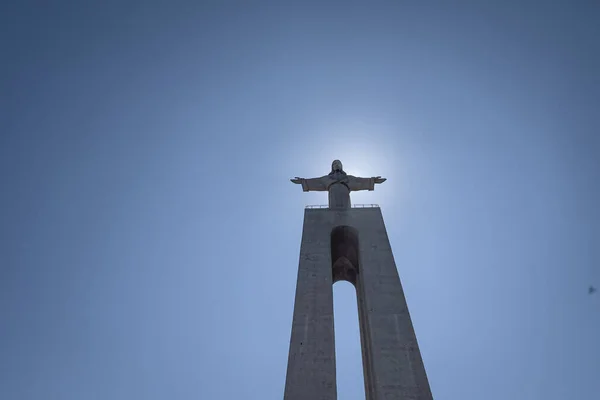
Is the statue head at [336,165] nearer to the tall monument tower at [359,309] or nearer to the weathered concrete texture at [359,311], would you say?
the tall monument tower at [359,309]

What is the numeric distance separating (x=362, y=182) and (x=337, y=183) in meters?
1.62

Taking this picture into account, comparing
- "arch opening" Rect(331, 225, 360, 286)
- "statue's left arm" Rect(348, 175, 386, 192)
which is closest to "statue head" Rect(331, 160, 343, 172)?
"statue's left arm" Rect(348, 175, 386, 192)

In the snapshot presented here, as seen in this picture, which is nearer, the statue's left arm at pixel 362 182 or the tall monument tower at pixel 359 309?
the tall monument tower at pixel 359 309

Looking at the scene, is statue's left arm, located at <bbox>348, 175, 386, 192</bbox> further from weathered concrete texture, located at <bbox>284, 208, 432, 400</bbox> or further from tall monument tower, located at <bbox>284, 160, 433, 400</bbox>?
weathered concrete texture, located at <bbox>284, 208, 432, 400</bbox>

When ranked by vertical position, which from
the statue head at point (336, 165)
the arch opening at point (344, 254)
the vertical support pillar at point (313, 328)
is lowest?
the vertical support pillar at point (313, 328)

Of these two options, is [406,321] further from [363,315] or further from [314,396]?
[314,396]

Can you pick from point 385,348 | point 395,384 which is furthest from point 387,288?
point 395,384

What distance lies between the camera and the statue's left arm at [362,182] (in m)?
23.6

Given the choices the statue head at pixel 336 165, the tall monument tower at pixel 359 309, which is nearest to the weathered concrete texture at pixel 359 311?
the tall monument tower at pixel 359 309

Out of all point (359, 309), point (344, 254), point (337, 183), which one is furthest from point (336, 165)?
point (359, 309)

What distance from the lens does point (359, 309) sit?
18875 mm

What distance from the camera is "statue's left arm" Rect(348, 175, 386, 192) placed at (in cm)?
2358

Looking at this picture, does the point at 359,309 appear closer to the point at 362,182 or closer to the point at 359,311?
the point at 359,311

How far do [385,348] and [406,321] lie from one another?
1526 mm
